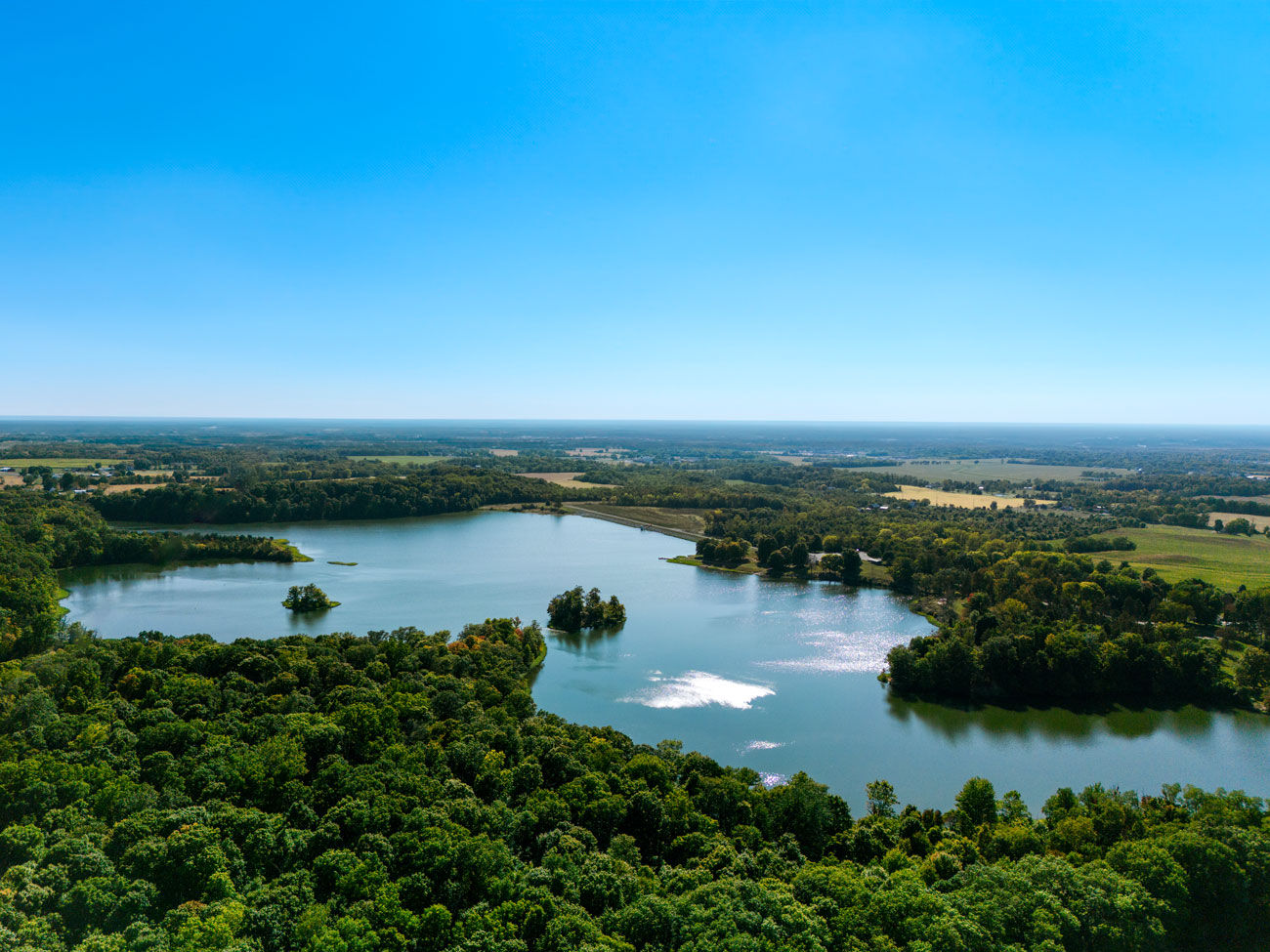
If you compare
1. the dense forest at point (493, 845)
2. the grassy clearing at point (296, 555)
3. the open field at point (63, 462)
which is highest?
the open field at point (63, 462)

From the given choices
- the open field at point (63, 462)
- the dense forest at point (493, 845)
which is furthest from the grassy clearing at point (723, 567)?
the open field at point (63, 462)

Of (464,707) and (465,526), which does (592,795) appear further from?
(465,526)

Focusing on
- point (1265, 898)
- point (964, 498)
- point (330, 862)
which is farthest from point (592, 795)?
point (964, 498)

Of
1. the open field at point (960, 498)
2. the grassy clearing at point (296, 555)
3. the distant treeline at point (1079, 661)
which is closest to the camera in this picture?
the distant treeline at point (1079, 661)

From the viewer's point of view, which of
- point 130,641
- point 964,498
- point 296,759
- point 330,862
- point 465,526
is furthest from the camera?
point 964,498

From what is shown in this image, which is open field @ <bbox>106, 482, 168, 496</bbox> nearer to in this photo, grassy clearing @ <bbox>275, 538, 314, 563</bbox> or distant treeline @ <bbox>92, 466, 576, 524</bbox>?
distant treeline @ <bbox>92, 466, 576, 524</bbox>

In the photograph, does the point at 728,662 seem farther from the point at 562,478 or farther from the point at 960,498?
the point at 562,478

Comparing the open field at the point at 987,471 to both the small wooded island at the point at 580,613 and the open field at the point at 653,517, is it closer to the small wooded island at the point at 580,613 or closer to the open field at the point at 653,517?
the open field at the point at 653,517
